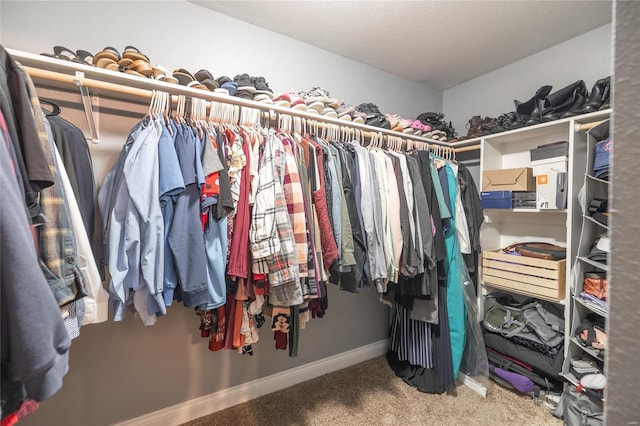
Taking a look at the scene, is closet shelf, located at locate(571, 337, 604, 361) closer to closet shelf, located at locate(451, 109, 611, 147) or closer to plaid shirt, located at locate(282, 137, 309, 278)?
closet shelf, located at locate(451, 109, 611, 147)

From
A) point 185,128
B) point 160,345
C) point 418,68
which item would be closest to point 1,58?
point 185,128

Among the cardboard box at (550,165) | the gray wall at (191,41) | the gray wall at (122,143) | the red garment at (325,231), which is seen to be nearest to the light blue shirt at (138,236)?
the gray wall at (122,143)

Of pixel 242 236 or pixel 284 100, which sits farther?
pixel 284 100

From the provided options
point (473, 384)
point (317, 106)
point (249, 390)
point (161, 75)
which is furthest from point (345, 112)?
point (473, 384)

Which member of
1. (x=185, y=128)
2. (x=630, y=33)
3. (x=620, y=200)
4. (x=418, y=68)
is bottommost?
(x=620, y=200)

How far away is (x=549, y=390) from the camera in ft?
5.11

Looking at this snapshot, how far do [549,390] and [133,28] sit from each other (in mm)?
3013

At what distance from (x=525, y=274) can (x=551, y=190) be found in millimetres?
539

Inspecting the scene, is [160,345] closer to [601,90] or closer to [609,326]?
[609,326]

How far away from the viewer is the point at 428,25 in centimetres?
163

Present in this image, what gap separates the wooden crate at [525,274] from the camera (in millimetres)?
1554

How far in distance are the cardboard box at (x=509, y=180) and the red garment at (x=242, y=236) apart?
Answer: 1.70 metres

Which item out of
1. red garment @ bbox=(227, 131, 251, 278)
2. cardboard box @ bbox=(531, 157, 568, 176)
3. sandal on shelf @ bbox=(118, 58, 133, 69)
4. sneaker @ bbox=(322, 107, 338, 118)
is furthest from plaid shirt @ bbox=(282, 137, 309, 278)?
cardboard box @ bbox=(531, 157, 568, 176)

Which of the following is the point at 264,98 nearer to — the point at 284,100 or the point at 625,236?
the point at 284,100
